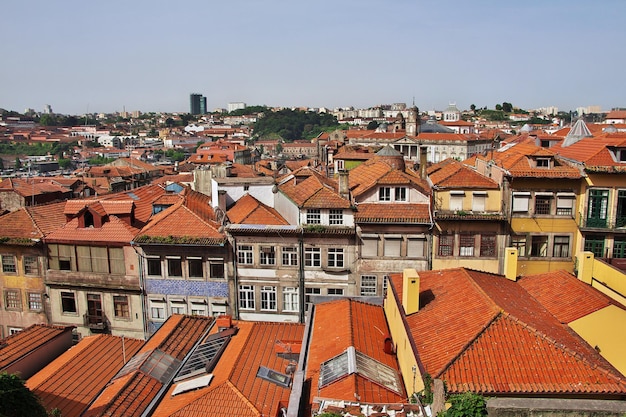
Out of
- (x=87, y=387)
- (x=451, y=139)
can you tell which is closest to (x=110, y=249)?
(x=87, y=387)

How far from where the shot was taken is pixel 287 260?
95.9ft

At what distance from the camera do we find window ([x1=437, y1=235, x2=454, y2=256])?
94.3 ft

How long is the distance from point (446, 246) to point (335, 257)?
6.07 m

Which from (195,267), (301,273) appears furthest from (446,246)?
(195,267)

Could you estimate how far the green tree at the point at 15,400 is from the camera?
14.3 meters

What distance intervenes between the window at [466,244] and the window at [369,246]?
4.61m

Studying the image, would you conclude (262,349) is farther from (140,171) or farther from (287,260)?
(140,171)

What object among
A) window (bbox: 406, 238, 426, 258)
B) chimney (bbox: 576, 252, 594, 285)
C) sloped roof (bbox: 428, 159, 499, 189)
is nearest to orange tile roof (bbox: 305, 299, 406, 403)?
window (bbox: 406, 238, 426, 258)

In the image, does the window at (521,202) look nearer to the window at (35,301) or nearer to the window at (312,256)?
the window at (312,256)

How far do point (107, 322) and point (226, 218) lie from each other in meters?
9.10

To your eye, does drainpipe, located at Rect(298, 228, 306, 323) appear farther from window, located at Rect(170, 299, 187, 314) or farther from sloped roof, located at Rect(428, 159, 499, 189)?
sloped roof, located at Rect(428, 159, 499, 189)

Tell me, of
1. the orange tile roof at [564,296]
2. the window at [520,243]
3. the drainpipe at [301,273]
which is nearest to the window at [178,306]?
the drainpipe at [301,273]

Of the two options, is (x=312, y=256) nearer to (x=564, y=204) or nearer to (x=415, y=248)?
(x=415, y=248)

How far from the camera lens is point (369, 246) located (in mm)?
28859
